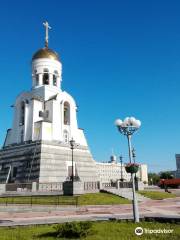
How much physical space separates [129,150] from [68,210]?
942 cm

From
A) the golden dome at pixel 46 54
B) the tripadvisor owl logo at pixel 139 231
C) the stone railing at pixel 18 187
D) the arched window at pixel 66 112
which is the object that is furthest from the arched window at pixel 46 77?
the tripadvisor owl logo at pixel 139 231

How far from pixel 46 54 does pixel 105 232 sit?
185 ft

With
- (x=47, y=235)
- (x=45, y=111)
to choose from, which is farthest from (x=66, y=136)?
(x=47, y=235)

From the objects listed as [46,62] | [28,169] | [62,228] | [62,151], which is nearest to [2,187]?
[28,169]

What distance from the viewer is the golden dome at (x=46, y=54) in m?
64.1

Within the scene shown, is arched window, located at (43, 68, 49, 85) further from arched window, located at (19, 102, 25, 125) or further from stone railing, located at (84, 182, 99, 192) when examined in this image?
stone railing, located at (84, 182, 99, 192)

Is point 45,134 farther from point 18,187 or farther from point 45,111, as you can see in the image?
point 18,187

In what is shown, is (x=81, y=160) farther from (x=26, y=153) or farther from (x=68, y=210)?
(x=68, y=210)

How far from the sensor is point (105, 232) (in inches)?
473

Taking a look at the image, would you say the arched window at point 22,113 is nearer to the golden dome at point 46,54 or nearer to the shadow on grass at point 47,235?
the golden dome at point 46,54

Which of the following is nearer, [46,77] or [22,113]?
[22,113]

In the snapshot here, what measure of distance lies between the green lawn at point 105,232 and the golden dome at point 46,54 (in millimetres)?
53878

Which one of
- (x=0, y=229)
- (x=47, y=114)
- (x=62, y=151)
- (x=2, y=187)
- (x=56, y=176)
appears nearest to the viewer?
(x=0, y=229)

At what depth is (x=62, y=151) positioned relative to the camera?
55.6 meters
